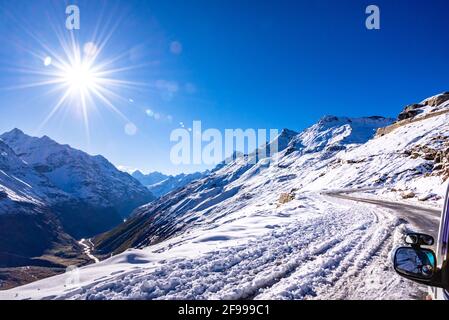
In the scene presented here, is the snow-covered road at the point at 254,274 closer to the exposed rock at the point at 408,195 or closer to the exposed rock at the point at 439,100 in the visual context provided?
the exposed rock at the point at 408,195

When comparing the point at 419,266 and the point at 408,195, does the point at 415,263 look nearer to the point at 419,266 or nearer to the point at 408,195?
the point at 419,266

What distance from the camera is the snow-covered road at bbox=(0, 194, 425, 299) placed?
6.50 meters

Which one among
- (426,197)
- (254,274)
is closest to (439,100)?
(426,197)

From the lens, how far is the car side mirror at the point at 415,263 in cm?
359

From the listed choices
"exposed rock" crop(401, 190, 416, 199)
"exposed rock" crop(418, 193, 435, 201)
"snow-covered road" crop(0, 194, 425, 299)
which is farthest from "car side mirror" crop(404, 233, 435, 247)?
"exposed rock" crop(401, 190, 416, 199)

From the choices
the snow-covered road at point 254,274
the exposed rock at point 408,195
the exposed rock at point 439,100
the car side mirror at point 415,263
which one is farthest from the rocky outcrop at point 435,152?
the exposed rock at point 439,100

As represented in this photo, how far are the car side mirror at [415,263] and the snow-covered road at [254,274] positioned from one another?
2.66 metres

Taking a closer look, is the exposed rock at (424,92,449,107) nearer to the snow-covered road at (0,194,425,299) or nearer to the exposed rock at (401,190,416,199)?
the exposed rock at (401,190,416,199)

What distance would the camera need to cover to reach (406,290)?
6387 millimetres

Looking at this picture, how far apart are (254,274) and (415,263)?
15.4 ft

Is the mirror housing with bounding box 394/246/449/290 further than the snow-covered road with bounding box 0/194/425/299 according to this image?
No
